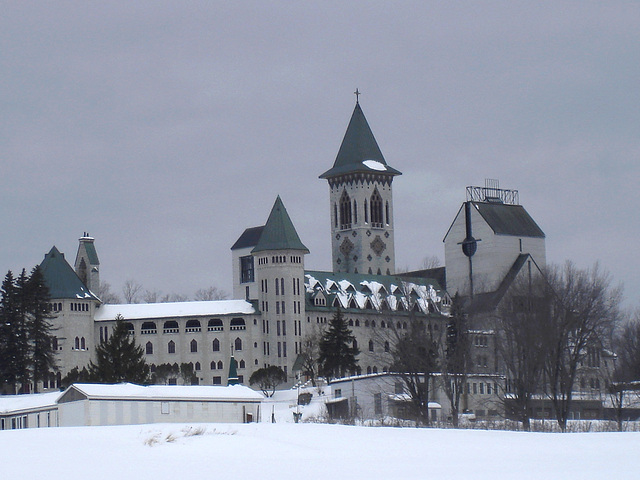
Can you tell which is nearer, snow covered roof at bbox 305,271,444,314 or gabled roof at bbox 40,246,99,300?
gabled roof at bbox 40,246,99,300

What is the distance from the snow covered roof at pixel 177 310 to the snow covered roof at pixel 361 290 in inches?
331

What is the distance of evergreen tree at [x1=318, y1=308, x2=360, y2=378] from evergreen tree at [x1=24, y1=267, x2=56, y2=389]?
2309 cm

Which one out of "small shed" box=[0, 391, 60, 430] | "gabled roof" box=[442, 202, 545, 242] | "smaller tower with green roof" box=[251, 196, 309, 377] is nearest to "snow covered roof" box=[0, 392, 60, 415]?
"small shed" box=[0, 391, 60, 430]

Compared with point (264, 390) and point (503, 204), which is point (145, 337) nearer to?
point (264, 390)

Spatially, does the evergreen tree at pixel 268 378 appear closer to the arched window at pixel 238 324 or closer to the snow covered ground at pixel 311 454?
the arched window at pixel 238 324

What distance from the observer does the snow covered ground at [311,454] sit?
46.8 metres

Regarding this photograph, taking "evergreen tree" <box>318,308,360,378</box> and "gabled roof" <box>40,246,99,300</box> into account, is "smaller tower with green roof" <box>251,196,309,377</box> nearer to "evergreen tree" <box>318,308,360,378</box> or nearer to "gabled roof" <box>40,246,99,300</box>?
"evergreen tree" <box>318,308,360,378</box>

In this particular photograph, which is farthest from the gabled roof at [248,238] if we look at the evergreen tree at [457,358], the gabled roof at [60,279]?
the evergreen tree at [457,358]

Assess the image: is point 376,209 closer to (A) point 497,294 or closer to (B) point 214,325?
(A) point 497,294

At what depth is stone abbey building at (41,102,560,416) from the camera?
13825 cm

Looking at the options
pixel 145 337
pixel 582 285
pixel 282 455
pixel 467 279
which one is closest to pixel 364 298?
pixel 467 279

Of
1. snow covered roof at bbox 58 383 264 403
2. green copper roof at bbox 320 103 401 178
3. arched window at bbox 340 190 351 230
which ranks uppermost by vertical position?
green copper roof at bbox 320 103 401 178

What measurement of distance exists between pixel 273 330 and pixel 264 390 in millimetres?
11558

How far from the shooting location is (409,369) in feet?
303
